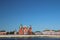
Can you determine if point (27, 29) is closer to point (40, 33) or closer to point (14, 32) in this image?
point (14, 32)

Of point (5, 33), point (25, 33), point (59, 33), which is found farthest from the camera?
point (59, 33)

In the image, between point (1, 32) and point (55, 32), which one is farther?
point (55, 32)

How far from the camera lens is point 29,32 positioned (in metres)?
46.9

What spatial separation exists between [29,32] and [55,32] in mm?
7620

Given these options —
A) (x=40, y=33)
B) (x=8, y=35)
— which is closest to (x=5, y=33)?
(x=8, y=35)

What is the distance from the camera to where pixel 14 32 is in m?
45.1

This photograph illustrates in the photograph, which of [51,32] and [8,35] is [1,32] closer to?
[8,35]

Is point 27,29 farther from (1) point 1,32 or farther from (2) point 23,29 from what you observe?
(1) point 1,32

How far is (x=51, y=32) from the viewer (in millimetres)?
51469

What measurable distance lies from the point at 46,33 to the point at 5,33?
11371 mm

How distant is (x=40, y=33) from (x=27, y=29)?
22.5 ft

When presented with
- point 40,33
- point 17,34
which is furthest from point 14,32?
point 40,33

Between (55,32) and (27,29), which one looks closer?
(27,29)

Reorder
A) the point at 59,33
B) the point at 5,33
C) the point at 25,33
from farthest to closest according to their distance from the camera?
the point at 59,33 < the point at 25,33 < the point at 5,33
